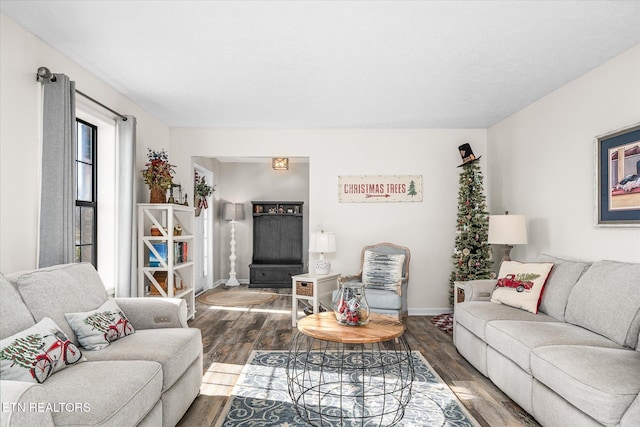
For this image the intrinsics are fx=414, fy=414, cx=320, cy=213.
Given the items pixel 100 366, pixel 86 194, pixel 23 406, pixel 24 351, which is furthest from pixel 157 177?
pixel 23 406

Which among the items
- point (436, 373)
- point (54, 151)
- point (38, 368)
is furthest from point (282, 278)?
point (38, 368)

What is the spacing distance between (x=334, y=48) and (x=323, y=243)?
273cm

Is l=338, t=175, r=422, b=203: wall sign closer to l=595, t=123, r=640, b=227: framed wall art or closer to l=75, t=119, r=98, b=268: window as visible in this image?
l=595, t=123, r=640, b=227: framed wall art

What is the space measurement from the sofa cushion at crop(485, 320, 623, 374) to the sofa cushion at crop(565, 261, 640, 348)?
2.8 inches

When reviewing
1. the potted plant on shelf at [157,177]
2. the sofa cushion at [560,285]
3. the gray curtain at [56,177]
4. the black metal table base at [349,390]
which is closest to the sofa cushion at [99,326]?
the gray curtain at [56,177]

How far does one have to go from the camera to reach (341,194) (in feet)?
19.2

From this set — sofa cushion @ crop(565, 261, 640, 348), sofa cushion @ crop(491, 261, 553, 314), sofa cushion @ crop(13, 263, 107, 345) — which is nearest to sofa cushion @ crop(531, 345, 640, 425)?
sofa cushion @ crop(565, 261, 640, 348)

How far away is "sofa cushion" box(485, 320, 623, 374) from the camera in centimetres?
270

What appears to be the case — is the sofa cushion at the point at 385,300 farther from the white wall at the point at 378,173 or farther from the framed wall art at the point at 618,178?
the framed wall art at the point at 618,178

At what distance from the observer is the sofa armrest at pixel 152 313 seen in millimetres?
3035

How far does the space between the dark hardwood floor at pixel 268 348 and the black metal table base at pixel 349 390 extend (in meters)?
0.41

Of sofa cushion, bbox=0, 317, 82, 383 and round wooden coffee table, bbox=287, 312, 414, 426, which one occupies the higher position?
sofa cushion, bbox=0, 317, 82, 383

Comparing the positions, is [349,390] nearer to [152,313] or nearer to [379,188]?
[152,313]

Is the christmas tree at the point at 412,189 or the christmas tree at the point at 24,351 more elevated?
the christmas tree at the point at 412,189
